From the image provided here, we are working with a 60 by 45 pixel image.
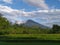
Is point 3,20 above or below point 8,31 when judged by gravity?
above

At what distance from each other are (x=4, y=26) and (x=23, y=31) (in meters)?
5.27

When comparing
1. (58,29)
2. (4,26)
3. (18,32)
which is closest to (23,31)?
(18,32)

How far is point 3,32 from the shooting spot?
42.2 metres

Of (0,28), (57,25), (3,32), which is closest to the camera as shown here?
(3,32)

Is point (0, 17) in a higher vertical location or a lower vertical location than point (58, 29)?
higher

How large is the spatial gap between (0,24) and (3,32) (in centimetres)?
584

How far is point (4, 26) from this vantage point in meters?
47.7

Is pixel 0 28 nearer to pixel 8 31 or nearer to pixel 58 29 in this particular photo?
pixel 8 31

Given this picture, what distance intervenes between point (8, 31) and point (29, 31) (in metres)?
6.16

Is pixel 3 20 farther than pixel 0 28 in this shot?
Yes

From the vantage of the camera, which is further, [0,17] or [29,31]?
[0,17]

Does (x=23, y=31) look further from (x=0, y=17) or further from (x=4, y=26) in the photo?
(x=0, y=17)

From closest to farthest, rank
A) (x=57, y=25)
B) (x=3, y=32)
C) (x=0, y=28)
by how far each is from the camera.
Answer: (x=3, y=32) < (x=0, y=28) < (x=57, y=25)

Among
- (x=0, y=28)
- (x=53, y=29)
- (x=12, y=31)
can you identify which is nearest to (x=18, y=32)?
(x=12, y=31)
